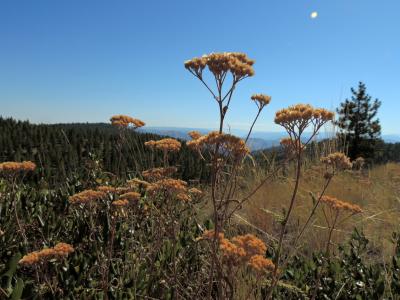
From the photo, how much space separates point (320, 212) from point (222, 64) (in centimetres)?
401

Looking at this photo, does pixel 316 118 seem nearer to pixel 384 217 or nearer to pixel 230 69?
pixel 230 69

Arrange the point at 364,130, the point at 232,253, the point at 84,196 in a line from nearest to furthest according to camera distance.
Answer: the point at 232,253
the point at 84,196
the point at 364,130

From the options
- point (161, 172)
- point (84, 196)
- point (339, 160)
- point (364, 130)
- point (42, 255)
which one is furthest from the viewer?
point (364, 130)

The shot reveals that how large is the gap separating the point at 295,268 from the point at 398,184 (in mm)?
7447

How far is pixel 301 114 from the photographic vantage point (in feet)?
7.11

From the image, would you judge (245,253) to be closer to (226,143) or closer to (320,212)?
(226,143)

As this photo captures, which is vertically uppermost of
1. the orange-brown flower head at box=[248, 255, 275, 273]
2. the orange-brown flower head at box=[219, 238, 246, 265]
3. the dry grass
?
the orange-brown flower head at box=[219, 238, 246, 265]

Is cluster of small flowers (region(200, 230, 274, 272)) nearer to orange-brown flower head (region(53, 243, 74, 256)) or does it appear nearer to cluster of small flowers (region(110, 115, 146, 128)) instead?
orange-brown flower head (region(53, 243, 74, 256))

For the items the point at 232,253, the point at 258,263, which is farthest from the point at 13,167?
the point at 258,263

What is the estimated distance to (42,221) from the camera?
3535 mm

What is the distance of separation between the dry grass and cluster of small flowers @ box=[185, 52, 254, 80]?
2.05m

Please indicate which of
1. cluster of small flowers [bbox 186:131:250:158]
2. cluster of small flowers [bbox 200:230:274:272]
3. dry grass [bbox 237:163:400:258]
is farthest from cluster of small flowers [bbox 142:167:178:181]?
dry grass [bbox 237:163:400:258]

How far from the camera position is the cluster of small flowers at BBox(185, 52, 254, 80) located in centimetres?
215

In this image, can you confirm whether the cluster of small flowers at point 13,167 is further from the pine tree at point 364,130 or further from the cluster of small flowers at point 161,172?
the pine tree at point 364,130
